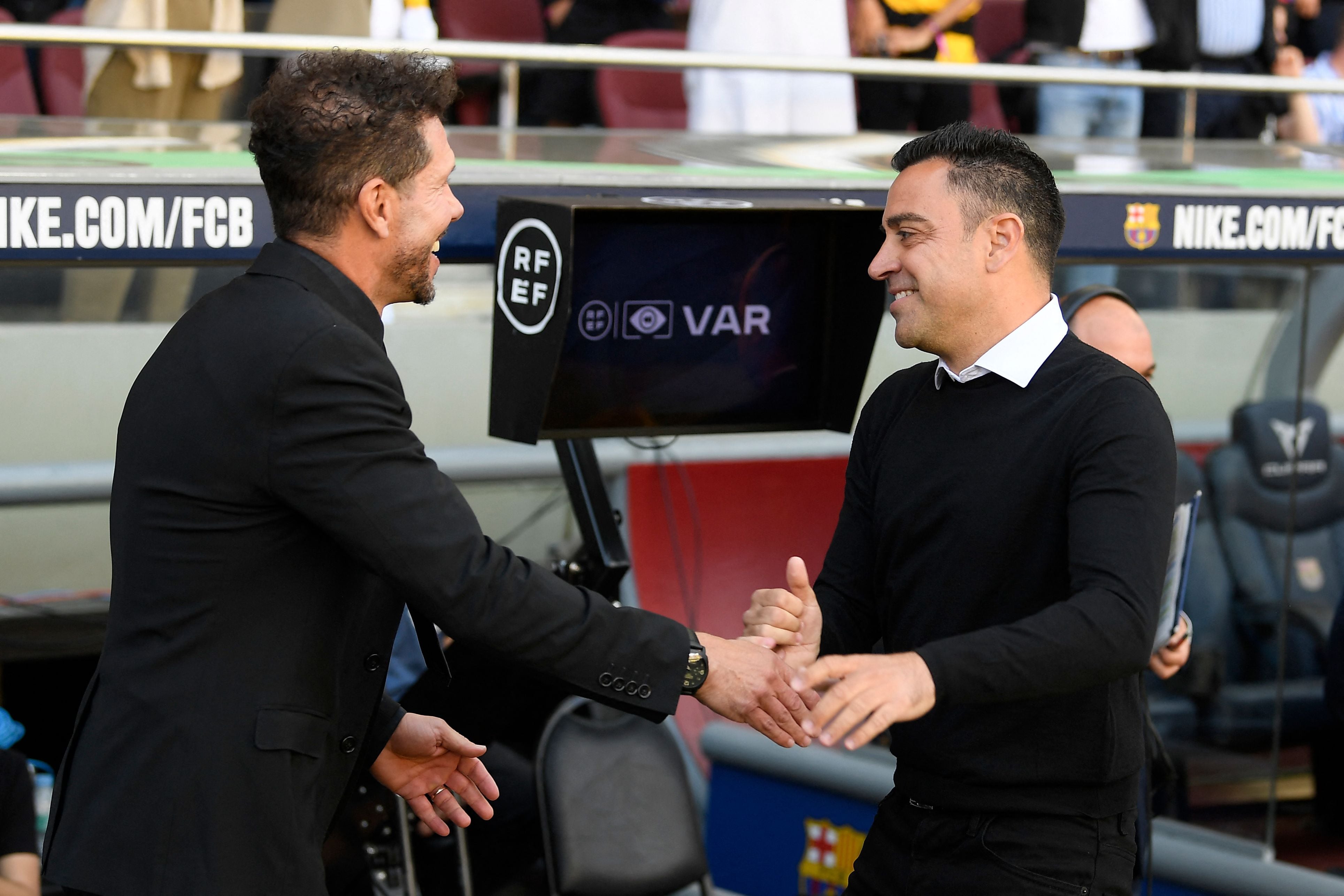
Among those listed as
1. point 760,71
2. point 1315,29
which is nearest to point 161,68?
point 760,71

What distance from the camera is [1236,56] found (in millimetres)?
6656

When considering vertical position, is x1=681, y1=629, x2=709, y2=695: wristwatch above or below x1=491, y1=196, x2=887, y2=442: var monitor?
below

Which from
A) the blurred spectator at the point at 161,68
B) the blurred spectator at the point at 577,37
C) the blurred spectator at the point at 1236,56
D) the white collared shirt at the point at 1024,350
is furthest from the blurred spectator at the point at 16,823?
the blurred spectator at the point at 1236,56

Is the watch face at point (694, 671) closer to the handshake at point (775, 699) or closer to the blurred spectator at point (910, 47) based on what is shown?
the handshake at point (775, 699)

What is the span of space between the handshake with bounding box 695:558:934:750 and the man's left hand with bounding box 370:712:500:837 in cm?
44

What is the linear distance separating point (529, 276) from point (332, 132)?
0.84 metres

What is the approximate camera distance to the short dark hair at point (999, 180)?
7.49 ft

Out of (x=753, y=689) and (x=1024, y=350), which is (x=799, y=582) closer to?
(x=753, y=689)

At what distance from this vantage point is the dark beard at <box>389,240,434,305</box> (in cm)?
213

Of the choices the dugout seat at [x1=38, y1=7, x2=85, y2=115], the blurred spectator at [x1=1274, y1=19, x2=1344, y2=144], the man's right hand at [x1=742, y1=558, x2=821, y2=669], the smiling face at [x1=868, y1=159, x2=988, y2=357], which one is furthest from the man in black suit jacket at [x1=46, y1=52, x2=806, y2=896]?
the blurred spectator at [x1=1274, y1=19, x2=1344, y2=144]

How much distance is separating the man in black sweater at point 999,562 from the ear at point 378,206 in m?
0.73

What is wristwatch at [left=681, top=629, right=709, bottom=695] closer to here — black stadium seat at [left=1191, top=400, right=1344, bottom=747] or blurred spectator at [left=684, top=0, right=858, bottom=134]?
black stadium seat at [left=1191, top=400, right=1344, bottom=747]

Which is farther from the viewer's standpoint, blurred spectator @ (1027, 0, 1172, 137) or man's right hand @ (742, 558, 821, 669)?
blurred spectator @ (1027, 0, 1172, 137)

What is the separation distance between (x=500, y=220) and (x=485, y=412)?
2983 mm
